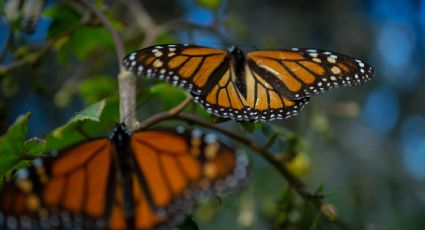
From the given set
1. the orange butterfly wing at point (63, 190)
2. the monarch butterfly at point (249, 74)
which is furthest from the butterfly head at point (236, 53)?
the orange butterfly wing at point (63, 190)

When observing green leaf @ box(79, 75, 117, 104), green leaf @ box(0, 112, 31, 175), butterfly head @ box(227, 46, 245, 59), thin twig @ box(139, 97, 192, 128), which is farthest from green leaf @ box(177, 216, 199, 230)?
green leaf @ box(79, 75, 117, 104)

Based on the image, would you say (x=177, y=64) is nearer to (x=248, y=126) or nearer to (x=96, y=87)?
(x=248, y=126)

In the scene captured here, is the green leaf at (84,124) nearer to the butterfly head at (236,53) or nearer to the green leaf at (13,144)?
the green leaf at (13,144)

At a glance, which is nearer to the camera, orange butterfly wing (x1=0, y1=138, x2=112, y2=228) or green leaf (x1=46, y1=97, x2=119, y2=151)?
orange butterfly wing (x1=0, y1=138, x2=112, y2=228)

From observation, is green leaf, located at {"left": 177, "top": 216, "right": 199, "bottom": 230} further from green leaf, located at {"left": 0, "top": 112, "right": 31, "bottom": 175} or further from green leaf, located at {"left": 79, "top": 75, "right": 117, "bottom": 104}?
green leaf, located at {"left": 79, "top": 75, "right": 117, "bottom": 104}

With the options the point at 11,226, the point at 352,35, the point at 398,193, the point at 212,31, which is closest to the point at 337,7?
the point at 352,35

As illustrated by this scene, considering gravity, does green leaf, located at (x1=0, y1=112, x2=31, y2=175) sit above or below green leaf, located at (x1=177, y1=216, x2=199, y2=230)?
above

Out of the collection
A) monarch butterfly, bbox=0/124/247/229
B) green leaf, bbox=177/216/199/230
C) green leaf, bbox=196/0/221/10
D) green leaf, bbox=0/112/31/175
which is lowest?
green leaf, bbox=177/216/199/230
